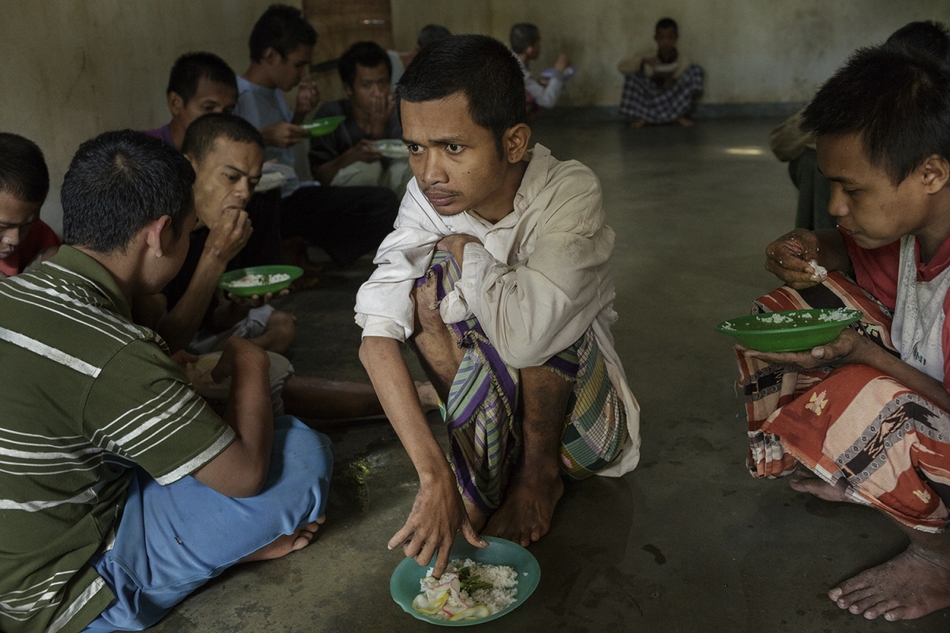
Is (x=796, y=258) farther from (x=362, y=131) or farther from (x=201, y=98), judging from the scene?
(x=362, y=131)

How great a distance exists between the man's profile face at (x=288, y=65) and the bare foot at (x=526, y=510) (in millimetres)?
2833

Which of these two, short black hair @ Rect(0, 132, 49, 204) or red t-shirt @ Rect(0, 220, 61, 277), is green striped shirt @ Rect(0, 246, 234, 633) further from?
red t-shirt @ Rect(0, 220, 61, 277)

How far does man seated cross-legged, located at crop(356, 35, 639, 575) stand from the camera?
1.61 meters

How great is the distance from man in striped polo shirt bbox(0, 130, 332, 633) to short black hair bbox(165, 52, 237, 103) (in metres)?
1.59

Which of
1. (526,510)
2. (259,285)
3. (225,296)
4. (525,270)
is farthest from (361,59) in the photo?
A: (526,510)

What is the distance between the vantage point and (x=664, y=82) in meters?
8.36

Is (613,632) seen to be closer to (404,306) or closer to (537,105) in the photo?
(404,306)

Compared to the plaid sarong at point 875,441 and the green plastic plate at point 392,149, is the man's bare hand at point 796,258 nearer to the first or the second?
the plaid sarong at point 875,441

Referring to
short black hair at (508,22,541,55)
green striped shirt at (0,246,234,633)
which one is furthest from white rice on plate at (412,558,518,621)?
short black hair at (508,22,541,55)

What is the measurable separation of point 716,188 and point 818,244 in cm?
356

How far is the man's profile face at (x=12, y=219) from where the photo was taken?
2.03 m

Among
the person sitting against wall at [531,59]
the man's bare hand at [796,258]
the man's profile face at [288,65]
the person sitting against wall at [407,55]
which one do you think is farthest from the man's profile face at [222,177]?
the person sitting against wall at [531,59]

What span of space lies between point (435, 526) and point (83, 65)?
9.20 ft

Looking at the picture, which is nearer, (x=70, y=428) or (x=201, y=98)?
(x=70, y=428)
